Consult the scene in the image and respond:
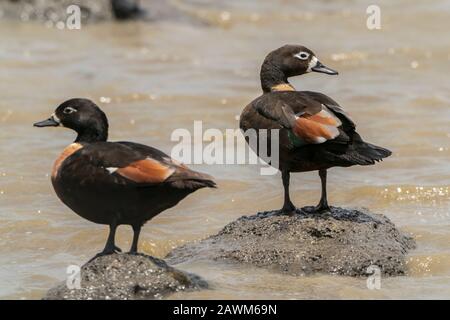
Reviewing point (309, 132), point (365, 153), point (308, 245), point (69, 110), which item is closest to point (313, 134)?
point (309, 132)

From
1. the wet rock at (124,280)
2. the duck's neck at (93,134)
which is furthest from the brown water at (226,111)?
the duck's neck at (93,134)

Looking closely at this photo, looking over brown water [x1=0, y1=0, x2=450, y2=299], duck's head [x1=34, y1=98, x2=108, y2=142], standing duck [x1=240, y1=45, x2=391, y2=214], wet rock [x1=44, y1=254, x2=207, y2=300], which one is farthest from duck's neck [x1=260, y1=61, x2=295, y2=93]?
wet rock [x1=44, y1=254, x2=207, y2=300]

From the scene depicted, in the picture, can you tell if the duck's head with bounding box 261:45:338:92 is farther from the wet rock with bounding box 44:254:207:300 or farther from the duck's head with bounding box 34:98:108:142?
the wet rock with bounding box 44:254:207:300

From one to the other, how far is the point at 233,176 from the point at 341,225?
11.9ft

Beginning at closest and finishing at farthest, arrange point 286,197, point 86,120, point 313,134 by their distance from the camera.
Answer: point 86,120
point 313,134
point 286,197

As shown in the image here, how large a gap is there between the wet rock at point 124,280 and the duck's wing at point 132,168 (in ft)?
1.78

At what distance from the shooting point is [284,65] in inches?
347

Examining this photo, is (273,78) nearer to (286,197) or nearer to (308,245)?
(286,197)

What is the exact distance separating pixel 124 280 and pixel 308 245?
1608mm

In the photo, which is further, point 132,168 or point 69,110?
point 69,110

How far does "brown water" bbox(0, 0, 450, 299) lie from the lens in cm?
843

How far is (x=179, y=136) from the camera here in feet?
43.4

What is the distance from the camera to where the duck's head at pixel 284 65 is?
8.80 meters

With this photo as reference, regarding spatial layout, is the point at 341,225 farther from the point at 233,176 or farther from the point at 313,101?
the point at 233,176
